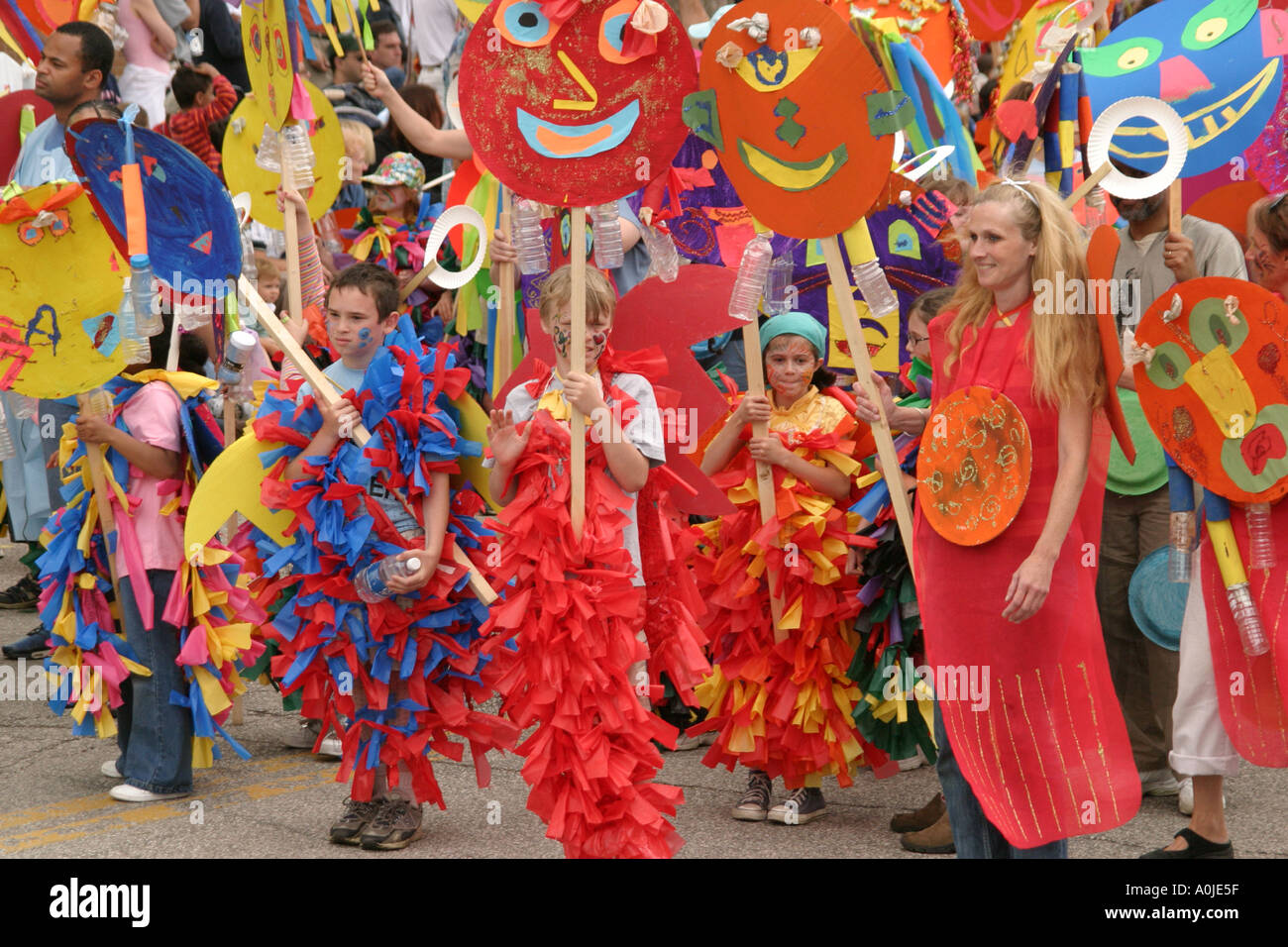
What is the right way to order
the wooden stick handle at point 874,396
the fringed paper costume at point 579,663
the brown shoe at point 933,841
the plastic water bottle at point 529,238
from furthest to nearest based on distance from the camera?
the brown shoe at point 933,841, the plastic water bottle at point 529,238, the wooden stick handle at point 874,396, the fringed paper costume at point 579,663

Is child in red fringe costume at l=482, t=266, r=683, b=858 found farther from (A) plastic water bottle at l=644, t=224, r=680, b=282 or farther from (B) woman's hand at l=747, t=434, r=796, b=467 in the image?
(B) woman's hand at l=747, t=434, r=796, b=467

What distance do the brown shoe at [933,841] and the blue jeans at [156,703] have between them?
236 centimetres

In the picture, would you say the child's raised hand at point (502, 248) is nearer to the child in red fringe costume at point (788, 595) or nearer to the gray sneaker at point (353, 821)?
the child in red fringe costume at point (788, 595)

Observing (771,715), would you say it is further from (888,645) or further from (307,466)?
(307,466)

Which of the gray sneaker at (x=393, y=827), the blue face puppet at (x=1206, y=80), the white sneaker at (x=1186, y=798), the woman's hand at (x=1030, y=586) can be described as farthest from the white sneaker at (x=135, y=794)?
the blue face puppet at (x=1206, y=80)

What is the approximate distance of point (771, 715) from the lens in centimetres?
455

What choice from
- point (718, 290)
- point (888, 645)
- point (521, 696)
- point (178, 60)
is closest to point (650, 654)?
point (521, 696)

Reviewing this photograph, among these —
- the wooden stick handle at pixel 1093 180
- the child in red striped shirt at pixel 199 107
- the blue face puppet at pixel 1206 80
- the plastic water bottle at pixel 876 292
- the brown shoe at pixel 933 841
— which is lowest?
the brown shoe at pixel 933 841

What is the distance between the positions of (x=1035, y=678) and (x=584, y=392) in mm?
1329

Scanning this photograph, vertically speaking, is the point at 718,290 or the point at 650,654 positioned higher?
the point at 718,290

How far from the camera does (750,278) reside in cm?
414

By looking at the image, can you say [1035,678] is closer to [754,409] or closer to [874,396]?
[874,396]

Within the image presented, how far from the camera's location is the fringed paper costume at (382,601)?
4.19 meters

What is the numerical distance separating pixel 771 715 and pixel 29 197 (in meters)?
2.75
